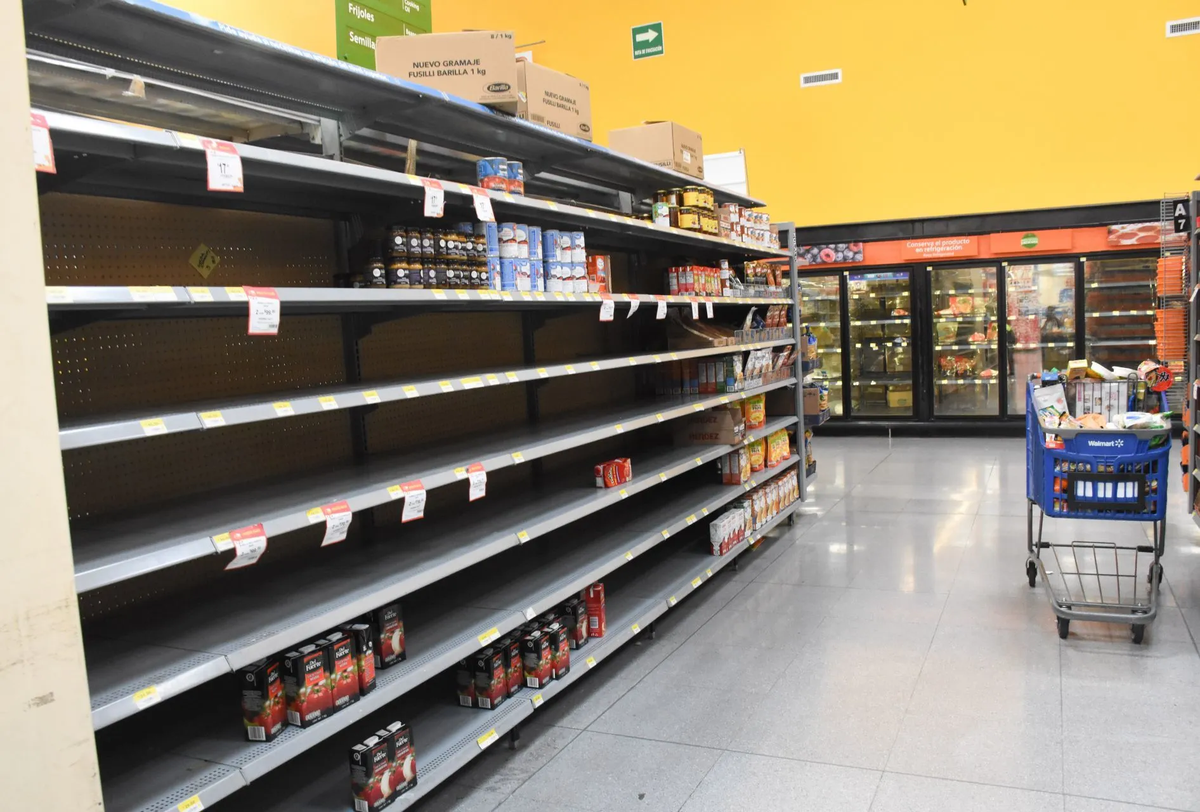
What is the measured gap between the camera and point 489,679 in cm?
309

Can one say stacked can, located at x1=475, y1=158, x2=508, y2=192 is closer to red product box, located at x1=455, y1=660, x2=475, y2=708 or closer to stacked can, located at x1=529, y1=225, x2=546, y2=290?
stacked can, located at x1=529, y1=225, x2=546, y2=290

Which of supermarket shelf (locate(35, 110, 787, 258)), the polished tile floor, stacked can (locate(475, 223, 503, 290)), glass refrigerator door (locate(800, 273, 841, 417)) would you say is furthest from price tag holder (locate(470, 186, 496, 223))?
glass refrigerator door (locate(800, 273, 841, 417))

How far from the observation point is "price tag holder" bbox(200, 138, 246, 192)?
1.96m

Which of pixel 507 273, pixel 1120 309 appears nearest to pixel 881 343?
pixel 1120 309

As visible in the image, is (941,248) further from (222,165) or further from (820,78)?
(222,165)

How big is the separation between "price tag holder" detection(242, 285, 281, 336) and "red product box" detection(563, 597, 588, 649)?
76.7 inches

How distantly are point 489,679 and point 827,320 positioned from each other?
328 inches

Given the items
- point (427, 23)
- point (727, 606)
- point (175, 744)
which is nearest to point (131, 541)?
point (175, 744)

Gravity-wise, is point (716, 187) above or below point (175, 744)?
above

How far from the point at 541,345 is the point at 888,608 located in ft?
7.45

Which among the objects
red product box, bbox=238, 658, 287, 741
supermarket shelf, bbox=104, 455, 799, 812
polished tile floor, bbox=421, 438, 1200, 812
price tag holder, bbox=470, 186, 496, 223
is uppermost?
price tag holder, bbox=470, 186, 496, 223

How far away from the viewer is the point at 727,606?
15.5 feet

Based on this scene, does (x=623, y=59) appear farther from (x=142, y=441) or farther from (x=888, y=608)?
(x=142, y=441)

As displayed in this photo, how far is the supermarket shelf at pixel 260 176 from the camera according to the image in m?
1.82
